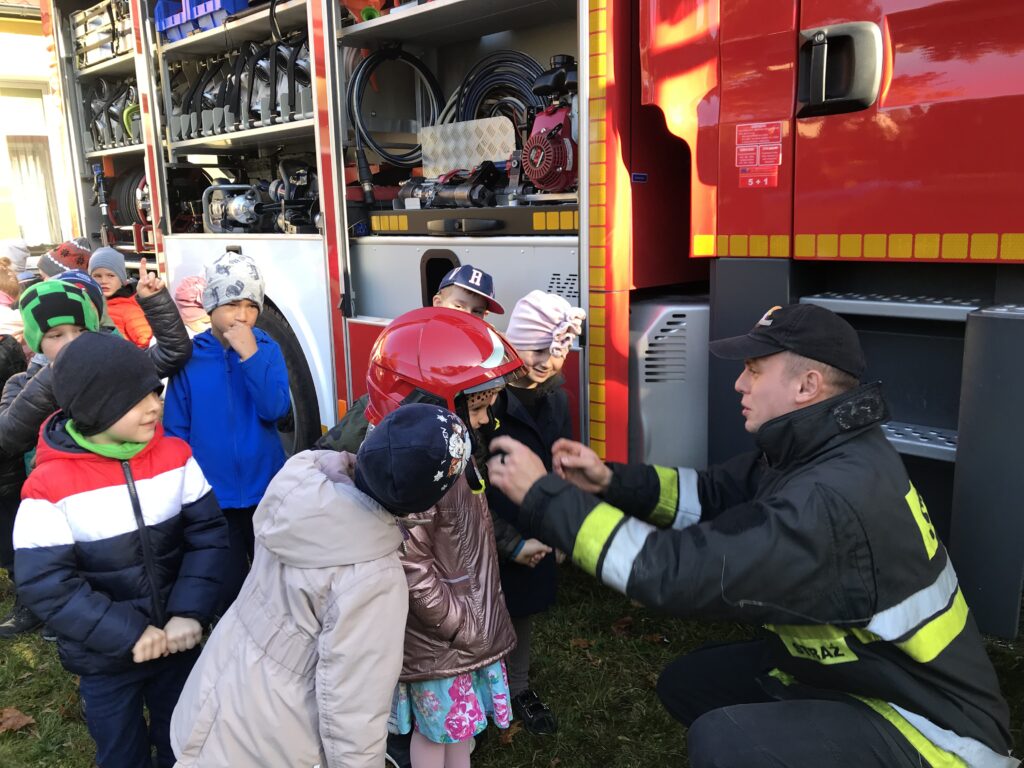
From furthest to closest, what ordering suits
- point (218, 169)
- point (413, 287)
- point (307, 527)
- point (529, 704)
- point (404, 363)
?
point (218, 169), point (413, 287), point (529, 704), point (404, 363), point (307, 527)

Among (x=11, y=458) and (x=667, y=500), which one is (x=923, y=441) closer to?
(x=667, y=500)

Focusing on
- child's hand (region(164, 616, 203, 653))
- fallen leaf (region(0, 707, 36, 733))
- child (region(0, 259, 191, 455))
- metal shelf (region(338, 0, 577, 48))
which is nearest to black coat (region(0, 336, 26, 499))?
child (region(0, 259, 191, 455))

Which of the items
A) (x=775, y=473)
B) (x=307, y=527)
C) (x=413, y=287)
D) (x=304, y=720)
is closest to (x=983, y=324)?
(x=775, y=473)

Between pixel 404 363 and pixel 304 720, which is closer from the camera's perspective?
pixel 304 720

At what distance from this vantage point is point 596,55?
2605 mm

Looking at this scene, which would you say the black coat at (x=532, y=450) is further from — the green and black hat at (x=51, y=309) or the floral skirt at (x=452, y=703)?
the green and black hat at (x=51, y=309)

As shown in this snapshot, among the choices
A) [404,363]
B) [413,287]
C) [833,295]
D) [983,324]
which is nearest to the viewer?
[404,363]

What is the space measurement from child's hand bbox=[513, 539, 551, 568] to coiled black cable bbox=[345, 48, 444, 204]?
2.17 meters

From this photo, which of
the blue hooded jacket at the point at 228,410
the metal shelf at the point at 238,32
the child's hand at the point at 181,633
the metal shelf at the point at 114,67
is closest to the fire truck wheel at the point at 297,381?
the blue hooded jacket at the point at 228,410

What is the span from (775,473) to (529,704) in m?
1.23

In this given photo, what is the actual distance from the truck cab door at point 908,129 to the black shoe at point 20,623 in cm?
325

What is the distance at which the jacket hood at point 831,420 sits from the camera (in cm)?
163

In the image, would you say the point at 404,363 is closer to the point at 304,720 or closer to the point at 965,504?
the point at 304,720

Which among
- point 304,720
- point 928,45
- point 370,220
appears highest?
point 928,45
